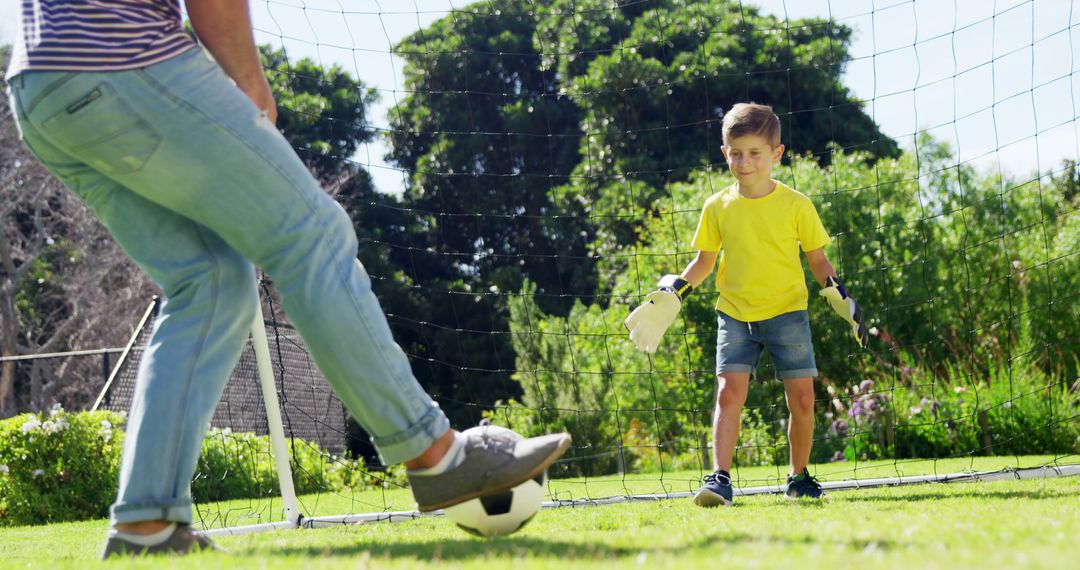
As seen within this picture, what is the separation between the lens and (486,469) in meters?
1.97

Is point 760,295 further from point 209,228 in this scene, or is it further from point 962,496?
point 209,228

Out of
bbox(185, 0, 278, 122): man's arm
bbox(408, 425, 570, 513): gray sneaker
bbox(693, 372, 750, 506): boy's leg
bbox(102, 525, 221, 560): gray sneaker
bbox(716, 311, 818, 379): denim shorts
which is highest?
bbox(185, 0, 278, 122): man's arm

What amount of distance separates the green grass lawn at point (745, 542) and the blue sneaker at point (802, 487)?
0.51 m

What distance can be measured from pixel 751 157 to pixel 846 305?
0.62 meters

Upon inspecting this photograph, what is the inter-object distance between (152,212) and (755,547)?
1.28 m

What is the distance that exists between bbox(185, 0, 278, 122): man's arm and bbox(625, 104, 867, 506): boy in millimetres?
1880

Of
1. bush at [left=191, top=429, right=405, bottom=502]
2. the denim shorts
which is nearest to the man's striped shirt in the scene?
the denim shorts

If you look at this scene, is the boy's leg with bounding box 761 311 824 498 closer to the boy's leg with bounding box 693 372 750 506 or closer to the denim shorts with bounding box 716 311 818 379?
the denim shorts with bounding box 716 311 818 379

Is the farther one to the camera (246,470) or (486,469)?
(246,470)

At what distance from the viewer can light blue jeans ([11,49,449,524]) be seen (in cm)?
184

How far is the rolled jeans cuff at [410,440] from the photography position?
1904mm

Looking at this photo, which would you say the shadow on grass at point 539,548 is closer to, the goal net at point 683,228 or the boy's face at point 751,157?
the goal net at point 683,228

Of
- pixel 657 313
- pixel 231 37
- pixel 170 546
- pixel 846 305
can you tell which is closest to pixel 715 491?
pixel 657 313

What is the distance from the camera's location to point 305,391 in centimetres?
918
